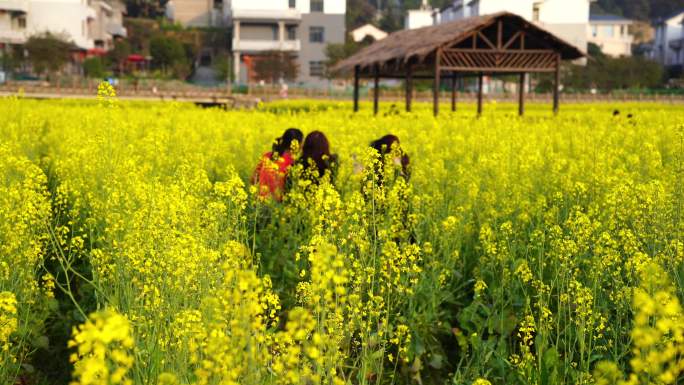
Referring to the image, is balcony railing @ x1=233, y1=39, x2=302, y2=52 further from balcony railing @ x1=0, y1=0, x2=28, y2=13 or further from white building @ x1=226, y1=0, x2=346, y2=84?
balcony railing @ x1=0, y1=0, x2=28, y2=13

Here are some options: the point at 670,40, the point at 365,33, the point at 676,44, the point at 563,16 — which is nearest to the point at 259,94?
the point at 563,16

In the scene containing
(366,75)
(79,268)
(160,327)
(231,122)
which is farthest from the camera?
(366,75)

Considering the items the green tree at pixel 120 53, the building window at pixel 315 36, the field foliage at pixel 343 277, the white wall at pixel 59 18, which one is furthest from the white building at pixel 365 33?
the field foliage at pixel 343 277

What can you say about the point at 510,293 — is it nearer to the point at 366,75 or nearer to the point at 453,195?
the point at 453,195

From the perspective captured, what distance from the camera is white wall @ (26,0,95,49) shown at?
171 feet

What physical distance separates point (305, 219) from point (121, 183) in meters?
1.70

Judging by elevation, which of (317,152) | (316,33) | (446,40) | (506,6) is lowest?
(317,152)

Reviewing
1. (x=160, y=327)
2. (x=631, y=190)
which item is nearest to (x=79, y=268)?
(x=160, y=327)

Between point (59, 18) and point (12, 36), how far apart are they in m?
4.40

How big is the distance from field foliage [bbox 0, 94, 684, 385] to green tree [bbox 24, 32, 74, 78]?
39624mm

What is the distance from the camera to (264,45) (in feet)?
189

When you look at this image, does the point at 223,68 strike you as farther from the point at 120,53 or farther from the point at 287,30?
the point at 120,53

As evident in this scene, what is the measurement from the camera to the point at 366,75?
25.6 meters

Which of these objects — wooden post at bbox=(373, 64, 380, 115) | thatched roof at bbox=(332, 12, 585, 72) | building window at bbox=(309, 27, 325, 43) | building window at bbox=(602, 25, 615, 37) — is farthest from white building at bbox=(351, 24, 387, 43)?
thatched roof at bbox=(332, 12, 585, 72)
